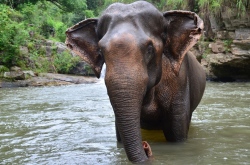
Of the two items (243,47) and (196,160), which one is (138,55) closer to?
(196,160)

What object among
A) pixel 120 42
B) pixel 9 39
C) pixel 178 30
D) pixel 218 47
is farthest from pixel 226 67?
pixel 120 42

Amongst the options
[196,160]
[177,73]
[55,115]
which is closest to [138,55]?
[177,73]

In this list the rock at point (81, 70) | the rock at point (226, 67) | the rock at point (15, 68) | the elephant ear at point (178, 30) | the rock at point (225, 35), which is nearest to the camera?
the elephant ear at point (178, 30)

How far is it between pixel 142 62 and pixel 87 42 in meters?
1.04

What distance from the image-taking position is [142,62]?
295cm

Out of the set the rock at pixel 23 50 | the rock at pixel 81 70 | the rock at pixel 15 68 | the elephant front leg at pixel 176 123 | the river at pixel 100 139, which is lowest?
the rock at pixel 81 70

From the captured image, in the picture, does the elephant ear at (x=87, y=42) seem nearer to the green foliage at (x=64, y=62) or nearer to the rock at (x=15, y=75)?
the rock at (x=15, y=75)

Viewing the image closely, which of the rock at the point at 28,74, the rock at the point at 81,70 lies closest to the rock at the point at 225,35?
the rock at the point at 81,70

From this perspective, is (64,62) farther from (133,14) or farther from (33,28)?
(133,14)

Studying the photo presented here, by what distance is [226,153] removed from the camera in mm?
3758

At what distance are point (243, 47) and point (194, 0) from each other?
387 centimetres

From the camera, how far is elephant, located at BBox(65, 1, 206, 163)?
2.80 metres

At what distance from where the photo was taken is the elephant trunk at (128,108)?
9.01 feet

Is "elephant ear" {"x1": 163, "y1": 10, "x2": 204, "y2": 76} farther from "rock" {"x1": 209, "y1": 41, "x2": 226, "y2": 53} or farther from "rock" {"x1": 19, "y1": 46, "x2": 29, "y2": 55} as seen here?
"rock" {"x1": 19, "y1": 46, "x2": 29, "y2": 55}
